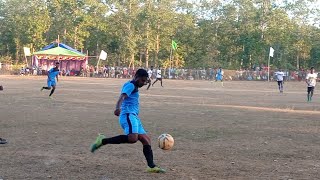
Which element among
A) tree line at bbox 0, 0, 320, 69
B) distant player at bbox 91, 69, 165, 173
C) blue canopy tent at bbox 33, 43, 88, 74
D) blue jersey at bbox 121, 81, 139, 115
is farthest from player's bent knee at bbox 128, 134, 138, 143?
tree line at bbox 0, 0, 320, 69

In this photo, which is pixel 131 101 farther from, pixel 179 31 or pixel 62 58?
pixel 179 31

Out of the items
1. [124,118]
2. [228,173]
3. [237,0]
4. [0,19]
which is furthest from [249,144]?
[0,19]

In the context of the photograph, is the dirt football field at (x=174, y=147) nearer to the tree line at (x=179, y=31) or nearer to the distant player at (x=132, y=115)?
the distant player at (x=132, y=115)

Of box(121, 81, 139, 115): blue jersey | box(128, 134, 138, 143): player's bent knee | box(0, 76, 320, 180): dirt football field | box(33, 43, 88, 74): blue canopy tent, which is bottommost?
box(0, 76, 320, 180): dirt football field

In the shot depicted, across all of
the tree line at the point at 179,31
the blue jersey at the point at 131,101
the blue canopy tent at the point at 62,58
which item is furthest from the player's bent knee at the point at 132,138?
the tree line at the point at 179,31

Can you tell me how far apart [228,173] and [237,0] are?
212ft

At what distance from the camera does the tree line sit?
6531cm

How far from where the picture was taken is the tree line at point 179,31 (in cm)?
6531

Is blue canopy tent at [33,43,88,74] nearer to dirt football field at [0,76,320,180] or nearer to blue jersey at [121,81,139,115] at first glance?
dirt football field at [0,76,320,180]

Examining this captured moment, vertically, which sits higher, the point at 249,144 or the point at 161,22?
the point at 161,22

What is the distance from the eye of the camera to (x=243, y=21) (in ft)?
222

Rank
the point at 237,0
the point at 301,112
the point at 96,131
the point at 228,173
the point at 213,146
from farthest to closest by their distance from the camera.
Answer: the point at 237,0 → the point at 301,112 → the point at 96,131 → the point at 213,146 → the point at 228,173

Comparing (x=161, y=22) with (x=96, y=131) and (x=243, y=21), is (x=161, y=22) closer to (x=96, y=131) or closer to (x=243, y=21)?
(x=243, y=21)

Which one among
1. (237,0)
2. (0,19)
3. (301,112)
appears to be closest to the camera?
(301,112)
